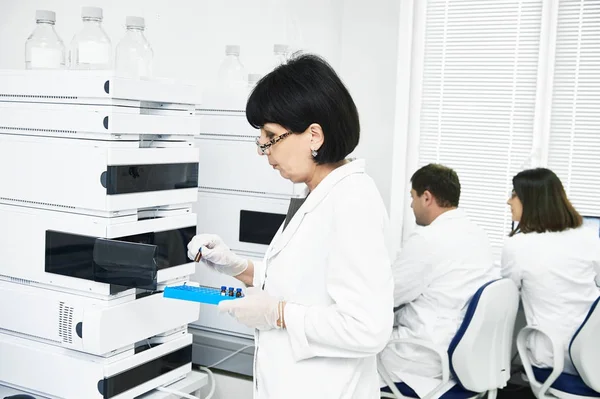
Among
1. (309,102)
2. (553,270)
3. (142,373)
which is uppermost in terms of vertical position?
(309,102)

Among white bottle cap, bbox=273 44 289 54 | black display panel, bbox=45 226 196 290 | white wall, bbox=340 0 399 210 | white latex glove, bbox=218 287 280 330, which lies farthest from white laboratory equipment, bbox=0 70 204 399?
white wall, bbox=340 0 399 210

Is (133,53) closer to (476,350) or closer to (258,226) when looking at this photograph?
(258,226)

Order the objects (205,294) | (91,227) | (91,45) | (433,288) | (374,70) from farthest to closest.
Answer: (374,70) → (433,288) → (91,45) → (91,227) → (205,294)

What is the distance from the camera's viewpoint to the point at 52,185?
1.38 metres

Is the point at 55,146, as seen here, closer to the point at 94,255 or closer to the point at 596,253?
the point at 94,255

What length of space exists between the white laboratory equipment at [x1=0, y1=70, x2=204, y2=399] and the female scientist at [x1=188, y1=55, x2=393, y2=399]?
1.01 feet

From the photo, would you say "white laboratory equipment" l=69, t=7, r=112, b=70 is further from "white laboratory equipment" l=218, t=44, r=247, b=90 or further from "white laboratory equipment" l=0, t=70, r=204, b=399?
"white laboratory equipment" l=218, t=44, r=247, b=90

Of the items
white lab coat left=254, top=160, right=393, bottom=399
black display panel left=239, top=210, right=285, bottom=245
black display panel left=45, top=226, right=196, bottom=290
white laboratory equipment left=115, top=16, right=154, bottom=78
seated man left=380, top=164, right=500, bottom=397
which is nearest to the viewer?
white lab coat left=254, top=160, right=393, bottom=399

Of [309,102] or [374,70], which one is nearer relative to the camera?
[309,102]

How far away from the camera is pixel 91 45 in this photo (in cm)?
144

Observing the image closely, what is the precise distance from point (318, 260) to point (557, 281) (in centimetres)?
161

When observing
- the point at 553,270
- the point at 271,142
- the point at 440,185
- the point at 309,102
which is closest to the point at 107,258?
the point at 271,142

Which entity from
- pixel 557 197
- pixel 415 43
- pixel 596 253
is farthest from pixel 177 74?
pixel 596 253

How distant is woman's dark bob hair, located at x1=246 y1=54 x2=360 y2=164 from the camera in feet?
3.67
